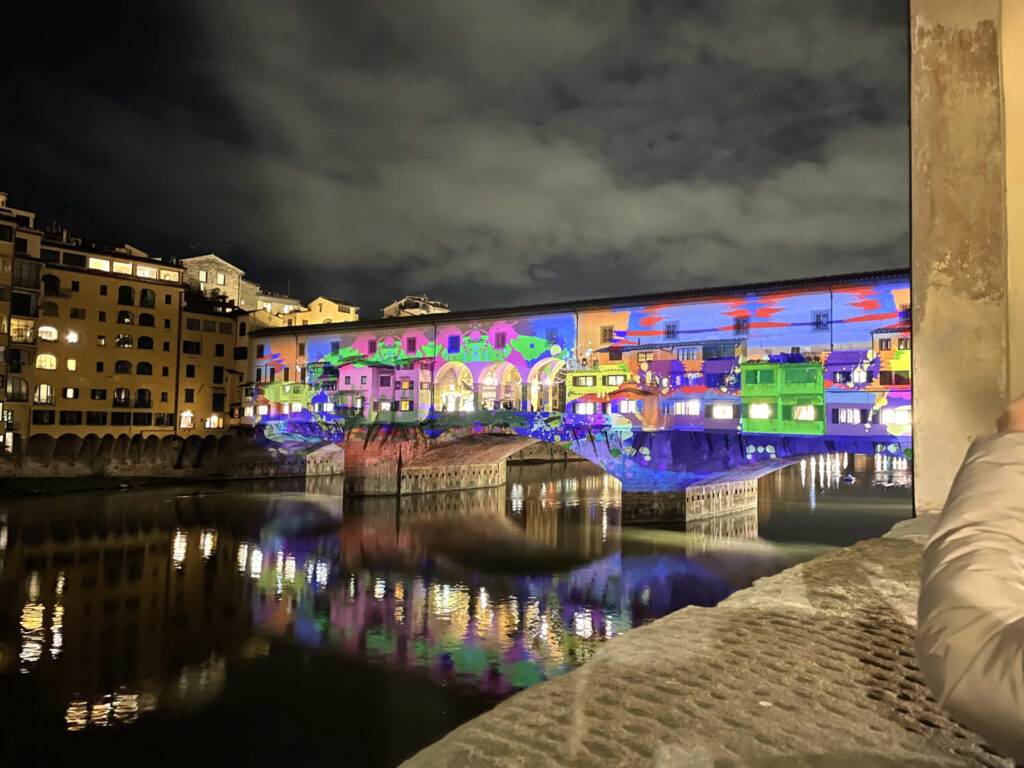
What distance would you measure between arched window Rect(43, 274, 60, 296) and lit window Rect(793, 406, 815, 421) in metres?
34.3

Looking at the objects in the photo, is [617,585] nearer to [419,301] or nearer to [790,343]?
[790,343]

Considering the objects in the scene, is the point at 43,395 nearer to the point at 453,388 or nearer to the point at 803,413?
the point at 453,388

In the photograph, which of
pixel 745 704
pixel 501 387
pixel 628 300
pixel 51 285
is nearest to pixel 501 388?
pixel 501 387

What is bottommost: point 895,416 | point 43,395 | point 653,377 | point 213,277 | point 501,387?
point 895,416

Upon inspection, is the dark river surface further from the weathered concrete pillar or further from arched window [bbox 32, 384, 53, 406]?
the weathered concrete pillar

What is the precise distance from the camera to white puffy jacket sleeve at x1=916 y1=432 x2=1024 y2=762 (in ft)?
3.04

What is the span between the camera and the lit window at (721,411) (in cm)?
2312

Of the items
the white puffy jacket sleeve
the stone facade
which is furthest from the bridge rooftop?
the white puffy jacket sleeve

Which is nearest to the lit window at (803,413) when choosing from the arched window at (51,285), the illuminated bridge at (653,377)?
the illuminated bridge at (653,377)

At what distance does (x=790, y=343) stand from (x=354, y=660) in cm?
1659

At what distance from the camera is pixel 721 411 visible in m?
23.3

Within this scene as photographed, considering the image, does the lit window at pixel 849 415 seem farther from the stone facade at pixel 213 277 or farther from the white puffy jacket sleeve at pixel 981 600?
the stone facade at pixel 213 277

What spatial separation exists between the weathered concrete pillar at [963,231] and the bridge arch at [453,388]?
1083 inches

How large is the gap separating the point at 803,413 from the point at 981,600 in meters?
22.2
